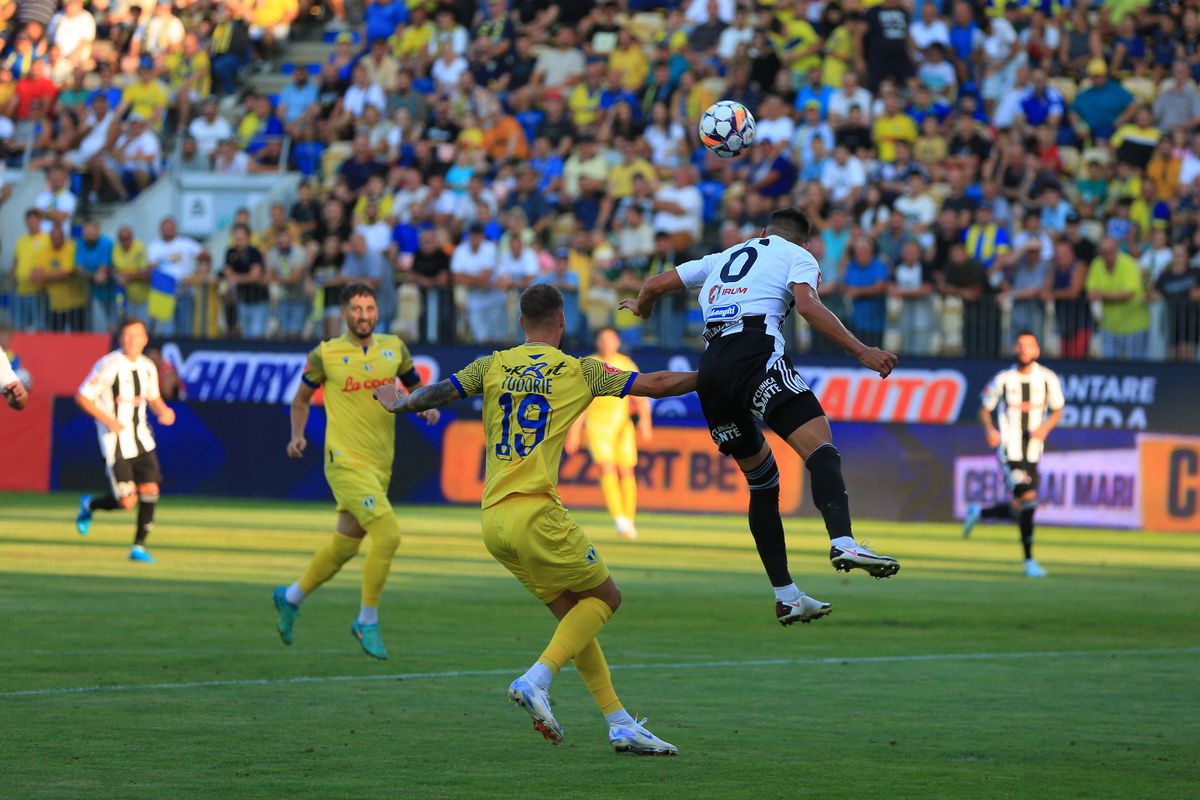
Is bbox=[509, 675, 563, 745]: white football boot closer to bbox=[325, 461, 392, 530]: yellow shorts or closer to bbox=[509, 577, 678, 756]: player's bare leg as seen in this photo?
bbox=[509, 577, 678, 756]: player's bare leg

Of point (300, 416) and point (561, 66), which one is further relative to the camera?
point (561, 66)

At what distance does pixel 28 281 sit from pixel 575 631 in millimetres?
21509

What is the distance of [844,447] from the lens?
26.0 metres

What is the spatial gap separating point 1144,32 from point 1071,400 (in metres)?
6.18

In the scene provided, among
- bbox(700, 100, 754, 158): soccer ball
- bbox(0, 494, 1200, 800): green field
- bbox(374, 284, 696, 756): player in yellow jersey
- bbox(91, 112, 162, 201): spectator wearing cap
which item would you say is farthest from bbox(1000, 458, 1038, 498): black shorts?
bbox(91, 112, 162, 201): spectator wearing cap

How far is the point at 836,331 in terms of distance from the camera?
31.0ft

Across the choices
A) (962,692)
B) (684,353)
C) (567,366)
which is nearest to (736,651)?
(962,692)

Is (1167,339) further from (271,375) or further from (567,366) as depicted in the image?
(567,366)

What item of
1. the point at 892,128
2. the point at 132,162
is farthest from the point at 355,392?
the point at 132,162

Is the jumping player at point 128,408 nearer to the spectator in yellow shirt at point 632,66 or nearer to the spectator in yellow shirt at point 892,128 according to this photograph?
the spectator in yellow shirt at point 632,66

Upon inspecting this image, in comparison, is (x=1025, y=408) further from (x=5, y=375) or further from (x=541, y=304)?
(x=541, y=304)

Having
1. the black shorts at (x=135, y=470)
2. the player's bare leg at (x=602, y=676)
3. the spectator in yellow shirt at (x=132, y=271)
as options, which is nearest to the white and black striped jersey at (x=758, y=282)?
the player's bare leg at (x=602, y=676)

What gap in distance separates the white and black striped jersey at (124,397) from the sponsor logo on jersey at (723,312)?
10881 millimetres

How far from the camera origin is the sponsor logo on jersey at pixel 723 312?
9898 millimetres
